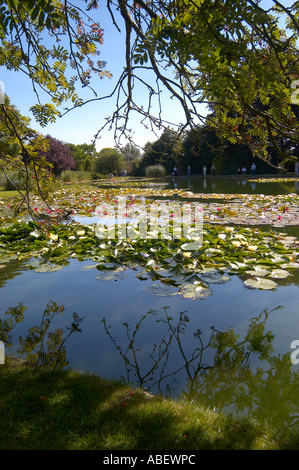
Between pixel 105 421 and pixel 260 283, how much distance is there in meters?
2.38

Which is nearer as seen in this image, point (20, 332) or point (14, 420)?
point (14, 420)

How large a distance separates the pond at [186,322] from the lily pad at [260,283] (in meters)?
0.01

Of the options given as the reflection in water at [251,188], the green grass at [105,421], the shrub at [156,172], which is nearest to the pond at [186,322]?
the green grass at [105,421]

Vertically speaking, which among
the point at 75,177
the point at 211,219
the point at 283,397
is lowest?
the point at 283,397

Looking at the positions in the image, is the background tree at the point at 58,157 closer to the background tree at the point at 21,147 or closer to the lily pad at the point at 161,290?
the background tree at the point at 21,147

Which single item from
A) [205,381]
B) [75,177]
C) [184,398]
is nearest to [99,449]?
[184,398]

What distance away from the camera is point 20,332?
102 inches

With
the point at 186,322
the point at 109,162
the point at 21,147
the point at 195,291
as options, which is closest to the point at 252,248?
the point at 195,291

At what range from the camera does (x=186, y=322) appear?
2.70 meters

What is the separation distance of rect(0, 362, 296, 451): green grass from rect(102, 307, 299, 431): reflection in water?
0.48 ft

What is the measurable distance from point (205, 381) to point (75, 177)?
26.6 m

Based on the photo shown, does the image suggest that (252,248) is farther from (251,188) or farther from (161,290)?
(251,188)

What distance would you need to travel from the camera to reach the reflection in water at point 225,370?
1824mm
